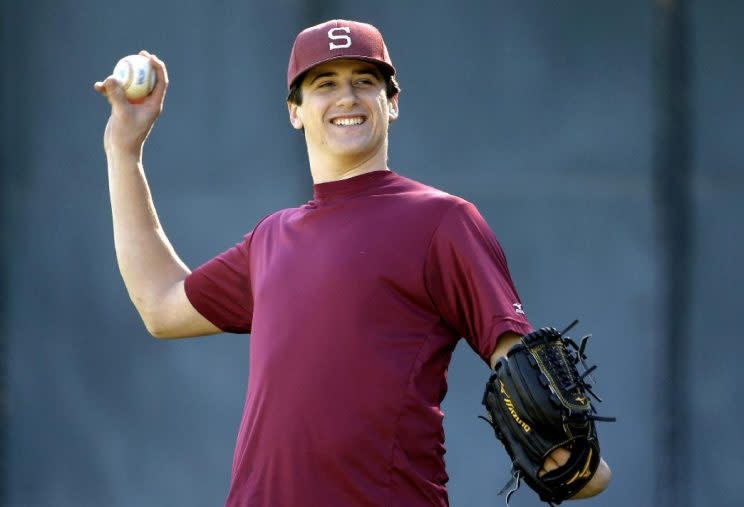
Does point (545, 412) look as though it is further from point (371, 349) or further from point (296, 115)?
point (296, 115)

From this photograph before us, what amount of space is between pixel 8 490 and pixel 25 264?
1064 millimetres

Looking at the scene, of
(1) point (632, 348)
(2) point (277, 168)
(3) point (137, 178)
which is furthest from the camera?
(2) point (277, 168)

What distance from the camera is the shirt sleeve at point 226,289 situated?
353 centimetres

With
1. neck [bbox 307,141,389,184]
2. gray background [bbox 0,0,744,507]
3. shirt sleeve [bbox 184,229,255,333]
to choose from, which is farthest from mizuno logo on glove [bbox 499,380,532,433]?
gray background [bbox 0,0,744,507]

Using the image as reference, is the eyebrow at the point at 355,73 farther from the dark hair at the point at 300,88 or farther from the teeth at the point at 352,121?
the teeth at the point at 352,121

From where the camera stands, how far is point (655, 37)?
573 centimetres

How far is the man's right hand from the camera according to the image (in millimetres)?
3691

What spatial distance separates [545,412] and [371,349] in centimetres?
42

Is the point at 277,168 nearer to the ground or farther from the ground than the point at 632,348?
farther from the ground

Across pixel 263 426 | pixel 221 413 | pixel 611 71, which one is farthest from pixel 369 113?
pixel 221 413

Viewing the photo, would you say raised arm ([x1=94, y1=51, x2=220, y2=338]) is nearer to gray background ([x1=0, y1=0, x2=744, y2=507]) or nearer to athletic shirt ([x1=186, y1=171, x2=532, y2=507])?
athletic shirt ([x1=186, y1=171, x2=532, y2=507])

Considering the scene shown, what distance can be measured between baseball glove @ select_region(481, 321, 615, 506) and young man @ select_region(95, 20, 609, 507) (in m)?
0.05

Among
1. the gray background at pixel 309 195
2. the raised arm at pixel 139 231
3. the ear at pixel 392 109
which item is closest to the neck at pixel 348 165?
the ear at pixel 392 109

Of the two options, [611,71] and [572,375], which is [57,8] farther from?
[572,375]
